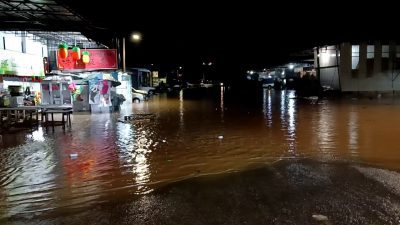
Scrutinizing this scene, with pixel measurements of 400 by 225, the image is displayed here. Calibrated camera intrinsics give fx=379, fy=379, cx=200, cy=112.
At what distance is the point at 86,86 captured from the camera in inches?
925

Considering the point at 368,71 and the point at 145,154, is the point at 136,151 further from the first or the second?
the point at 368,71

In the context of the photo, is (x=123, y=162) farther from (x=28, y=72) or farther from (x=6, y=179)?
(x=28, y=72)

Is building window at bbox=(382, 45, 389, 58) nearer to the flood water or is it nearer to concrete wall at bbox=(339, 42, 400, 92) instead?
concrete wall at bbox=(339, 42, 400, 92)

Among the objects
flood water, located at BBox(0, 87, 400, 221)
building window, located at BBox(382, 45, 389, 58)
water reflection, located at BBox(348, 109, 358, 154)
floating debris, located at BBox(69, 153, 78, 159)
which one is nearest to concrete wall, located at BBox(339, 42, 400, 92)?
building window, located at BBox(382, 45, 389, 58)

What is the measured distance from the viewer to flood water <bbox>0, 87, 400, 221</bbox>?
22.2 feet

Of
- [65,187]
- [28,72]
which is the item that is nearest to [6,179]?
[65,187]

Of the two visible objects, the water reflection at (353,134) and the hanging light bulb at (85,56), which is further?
the hanging light bulb at (85,56)

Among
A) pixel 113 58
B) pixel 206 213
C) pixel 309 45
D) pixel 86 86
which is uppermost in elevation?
pixel 309 45

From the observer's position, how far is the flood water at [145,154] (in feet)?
22.2

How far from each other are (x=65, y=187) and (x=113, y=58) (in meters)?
16.9

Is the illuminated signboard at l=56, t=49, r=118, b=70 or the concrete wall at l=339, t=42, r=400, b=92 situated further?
the concrete wall at l=339, t=42, r=400, b=92

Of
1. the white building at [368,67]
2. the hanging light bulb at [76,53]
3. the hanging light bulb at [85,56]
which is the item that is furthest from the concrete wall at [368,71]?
the hanging light bulb at [76,53]

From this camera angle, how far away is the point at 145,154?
10180mm

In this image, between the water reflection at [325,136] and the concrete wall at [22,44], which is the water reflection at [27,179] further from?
the concrete wall at [22,44]
